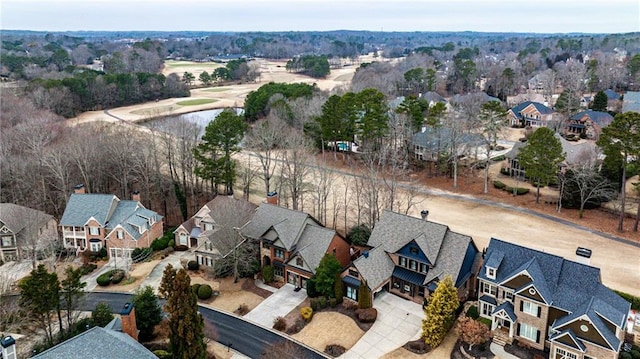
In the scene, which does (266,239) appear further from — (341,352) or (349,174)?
(349,174)

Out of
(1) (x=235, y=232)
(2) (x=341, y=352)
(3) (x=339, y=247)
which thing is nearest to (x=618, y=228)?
(3) (x=339, y=247)

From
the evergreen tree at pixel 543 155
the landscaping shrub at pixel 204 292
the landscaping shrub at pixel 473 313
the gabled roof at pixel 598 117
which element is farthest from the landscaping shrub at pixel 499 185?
the landscaping shrub at pixel 204 292

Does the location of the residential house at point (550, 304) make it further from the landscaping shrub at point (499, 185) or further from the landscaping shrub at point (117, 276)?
the landscaping shrub at point (117, 276)

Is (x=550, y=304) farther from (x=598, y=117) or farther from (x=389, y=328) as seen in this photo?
(x=598, y=117)

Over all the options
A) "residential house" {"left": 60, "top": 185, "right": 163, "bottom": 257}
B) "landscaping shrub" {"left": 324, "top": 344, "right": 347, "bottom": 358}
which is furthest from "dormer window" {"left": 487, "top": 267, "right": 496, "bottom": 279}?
"residential house" {"left": 60, "top": 185, "right": 163, "bottom": 257}

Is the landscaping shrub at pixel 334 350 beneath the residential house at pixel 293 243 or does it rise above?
beneath

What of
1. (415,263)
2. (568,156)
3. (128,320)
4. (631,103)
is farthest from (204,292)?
(631,103)

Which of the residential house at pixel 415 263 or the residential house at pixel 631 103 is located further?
the residential house at pixel 631 103
